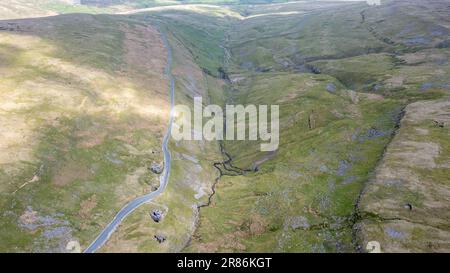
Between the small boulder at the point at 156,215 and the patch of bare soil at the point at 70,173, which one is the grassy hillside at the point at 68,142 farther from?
the small boulder at the point at 156,215

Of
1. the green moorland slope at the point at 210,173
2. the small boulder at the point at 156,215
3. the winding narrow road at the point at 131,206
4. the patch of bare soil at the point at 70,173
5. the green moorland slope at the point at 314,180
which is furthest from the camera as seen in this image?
the patch of bare soil at the point at 70,173

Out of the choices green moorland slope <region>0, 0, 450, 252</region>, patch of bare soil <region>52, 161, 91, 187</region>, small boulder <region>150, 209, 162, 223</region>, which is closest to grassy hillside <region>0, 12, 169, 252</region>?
patch of bare soil <region>52, 161, 91, 187</region>

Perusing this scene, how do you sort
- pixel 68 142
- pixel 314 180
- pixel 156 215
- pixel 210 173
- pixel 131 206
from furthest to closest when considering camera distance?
pixel 210 173
pixel 314 180
pixel 68 142
pixel 131 206
pixel 156 215

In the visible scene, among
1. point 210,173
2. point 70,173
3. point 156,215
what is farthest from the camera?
point 210,173

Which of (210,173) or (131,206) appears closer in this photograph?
(131,206)

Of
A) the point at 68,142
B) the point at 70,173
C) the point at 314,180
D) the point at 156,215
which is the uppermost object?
the point at 68,142

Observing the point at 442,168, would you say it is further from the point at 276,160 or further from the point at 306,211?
the point at 276,160

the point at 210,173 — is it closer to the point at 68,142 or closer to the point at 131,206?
the point at 131,206

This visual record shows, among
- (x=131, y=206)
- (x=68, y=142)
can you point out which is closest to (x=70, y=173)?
(x=68, y=142)

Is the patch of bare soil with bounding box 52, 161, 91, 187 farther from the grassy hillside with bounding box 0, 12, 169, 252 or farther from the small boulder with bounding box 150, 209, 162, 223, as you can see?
the small boulder with bounding box 150, 209, 162, 223

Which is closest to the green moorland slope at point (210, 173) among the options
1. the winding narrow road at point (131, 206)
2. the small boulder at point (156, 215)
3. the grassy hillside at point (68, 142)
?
the grassy hillside at point (68, 142)

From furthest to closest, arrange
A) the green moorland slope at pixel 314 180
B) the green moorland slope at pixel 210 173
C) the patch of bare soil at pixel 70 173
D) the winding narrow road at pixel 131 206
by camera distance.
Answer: the patch of bare soil at pixel 70 173 < the green moorland slope at pixel 314 180 < the green moorland slope at pixel 210 173 < the winding narrow road at pixel 131 206
